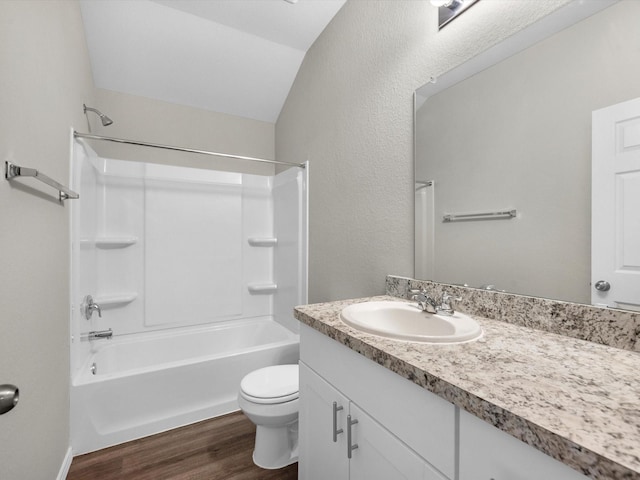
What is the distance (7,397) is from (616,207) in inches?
58.7

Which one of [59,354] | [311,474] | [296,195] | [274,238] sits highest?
[296,195]

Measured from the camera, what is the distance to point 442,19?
138 cm

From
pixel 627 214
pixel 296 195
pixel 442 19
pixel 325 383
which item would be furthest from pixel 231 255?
pixel 627 214

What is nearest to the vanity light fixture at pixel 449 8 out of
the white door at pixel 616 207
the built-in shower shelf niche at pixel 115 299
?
the white door at pixel 616 207

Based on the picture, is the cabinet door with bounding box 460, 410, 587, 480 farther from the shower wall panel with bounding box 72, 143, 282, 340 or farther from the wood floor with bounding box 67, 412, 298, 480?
the shower wall panel with bounding box 72, 143, 282, 340

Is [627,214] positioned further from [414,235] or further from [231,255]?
[231,255]

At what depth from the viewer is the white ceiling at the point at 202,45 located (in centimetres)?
205

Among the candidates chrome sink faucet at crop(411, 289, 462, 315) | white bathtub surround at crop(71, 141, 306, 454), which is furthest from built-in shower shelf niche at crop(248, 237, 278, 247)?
chrome sink faucet at crop(411, 289, 462, 315)

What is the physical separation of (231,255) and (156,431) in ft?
4.74

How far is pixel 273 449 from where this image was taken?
1.59 meters

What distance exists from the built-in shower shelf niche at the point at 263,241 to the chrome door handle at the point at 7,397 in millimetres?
2377

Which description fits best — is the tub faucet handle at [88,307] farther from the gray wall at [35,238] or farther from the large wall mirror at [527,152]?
the large wall mirror at [527,152]

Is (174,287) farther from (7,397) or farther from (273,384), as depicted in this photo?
(7,397)

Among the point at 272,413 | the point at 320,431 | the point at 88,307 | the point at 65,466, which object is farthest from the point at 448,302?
the point at 88,307
